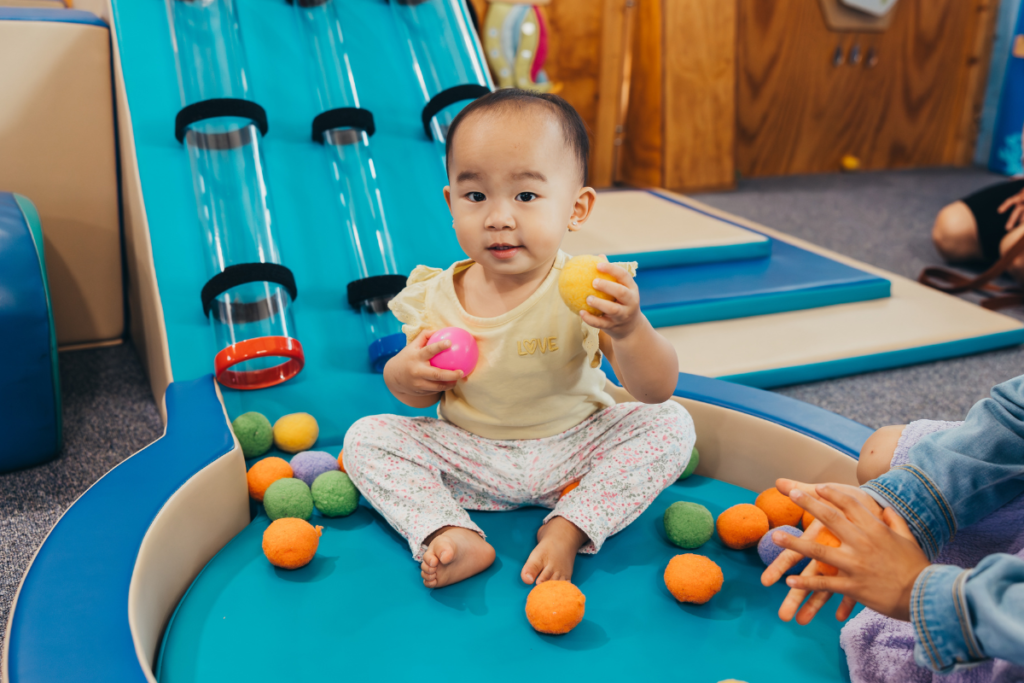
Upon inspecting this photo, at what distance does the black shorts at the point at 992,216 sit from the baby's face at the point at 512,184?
1856 mm

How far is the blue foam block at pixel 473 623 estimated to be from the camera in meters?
0.70

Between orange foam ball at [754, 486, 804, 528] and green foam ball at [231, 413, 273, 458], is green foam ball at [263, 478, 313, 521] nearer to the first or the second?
green foam ball at [231, 413, 273, 458]

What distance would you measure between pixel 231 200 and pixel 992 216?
203 centimetres

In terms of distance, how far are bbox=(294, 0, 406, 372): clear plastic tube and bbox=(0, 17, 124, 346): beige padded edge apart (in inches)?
14.5

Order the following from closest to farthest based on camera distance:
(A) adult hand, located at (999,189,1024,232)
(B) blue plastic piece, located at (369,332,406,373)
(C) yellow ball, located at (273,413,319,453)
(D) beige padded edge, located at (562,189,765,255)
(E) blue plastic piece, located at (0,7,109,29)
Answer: (C) yellow ball, located at (273,413,319,453) < (B) blue plastic piece, located at (369,332,406,373) < (E) blue plastic piece, located at (0,7,109,29) < (D) beige padded edge, located at (562,189,765,255) < (A) adult hand, located at (999,189,1024,232)

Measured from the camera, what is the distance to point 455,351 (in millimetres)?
838

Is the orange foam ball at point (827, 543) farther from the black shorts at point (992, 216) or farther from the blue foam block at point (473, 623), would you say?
the black shorts at point (992, 216)

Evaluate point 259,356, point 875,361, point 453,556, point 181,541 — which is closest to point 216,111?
point 259,356

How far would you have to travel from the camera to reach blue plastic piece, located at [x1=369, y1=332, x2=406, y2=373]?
1132mm

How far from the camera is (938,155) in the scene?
380cm

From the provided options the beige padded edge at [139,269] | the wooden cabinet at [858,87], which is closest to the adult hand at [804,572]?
the beige padded edge at [139,269]

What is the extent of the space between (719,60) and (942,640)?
2667 millimetres

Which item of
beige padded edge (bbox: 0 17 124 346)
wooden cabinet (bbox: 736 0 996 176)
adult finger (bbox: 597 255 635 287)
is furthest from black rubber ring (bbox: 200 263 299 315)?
wooden cabinet (bbox: 736 0 996 176)

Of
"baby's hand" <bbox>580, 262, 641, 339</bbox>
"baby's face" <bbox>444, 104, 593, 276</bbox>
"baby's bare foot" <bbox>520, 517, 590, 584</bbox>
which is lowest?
"baby's bare foot" <bbox>520, 517, 590, 584</bbox>
